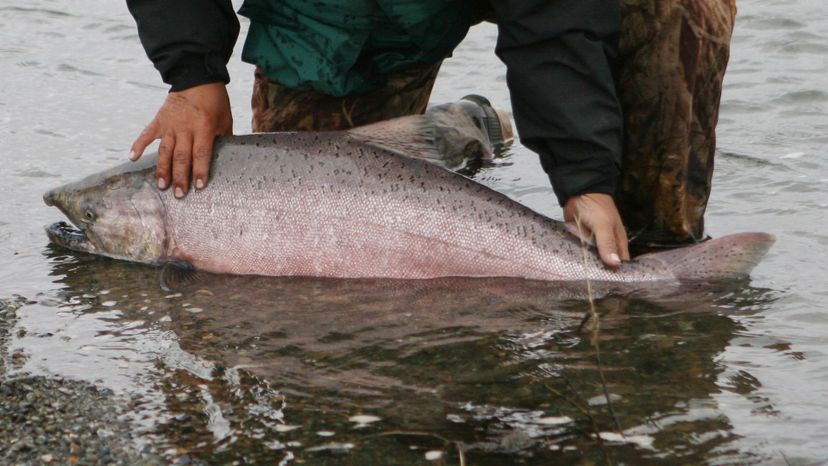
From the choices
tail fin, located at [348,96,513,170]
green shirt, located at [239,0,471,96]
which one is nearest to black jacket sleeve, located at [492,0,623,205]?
green shirt, located at [239,0,471,96]

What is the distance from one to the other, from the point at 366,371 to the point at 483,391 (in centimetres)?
42

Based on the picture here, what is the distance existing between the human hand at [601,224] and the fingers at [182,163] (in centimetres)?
153

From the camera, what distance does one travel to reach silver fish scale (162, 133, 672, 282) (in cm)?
471

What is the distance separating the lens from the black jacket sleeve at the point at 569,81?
4.54 meters

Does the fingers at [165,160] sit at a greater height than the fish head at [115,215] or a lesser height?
greater

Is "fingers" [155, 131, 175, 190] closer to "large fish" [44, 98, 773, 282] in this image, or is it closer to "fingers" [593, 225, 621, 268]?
"large fish" [44, 98, 773, 282]

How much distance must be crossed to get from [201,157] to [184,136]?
107 mm

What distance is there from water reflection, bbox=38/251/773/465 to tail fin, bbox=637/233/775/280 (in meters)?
0.08

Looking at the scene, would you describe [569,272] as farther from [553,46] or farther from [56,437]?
[56,437]

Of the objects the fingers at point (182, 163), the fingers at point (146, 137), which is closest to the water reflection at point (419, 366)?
the fingers at point (182, 163)

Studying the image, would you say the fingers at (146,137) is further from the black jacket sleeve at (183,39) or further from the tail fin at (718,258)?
the tail fin at (718,258)

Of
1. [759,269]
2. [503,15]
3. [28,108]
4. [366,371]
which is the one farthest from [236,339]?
[28,108]

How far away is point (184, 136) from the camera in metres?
4.84

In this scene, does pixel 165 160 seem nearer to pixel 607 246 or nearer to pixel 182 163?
pixel 182 163
